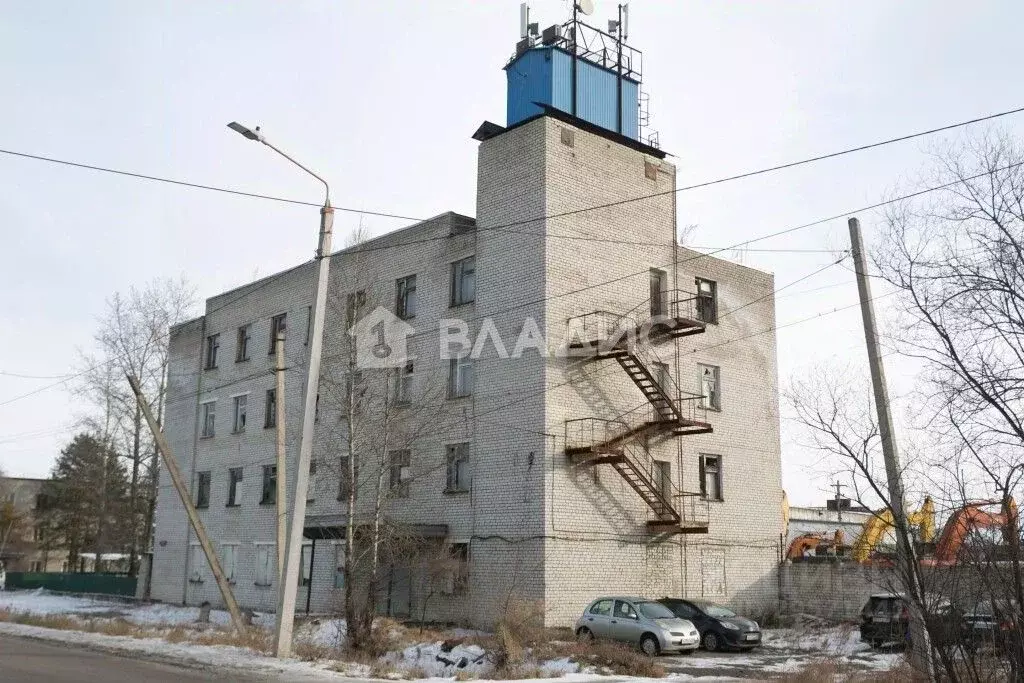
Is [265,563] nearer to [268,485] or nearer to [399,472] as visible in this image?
[268,485]

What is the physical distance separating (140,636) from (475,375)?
1168cm

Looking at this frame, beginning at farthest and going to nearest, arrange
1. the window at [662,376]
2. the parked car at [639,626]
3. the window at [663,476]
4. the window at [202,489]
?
the window at [202,489], the window at [662,376], the window at [663,476], the parked car at [639,626]

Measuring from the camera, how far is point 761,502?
3278 centimetres

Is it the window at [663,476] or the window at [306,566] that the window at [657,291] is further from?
the window at [306,566]

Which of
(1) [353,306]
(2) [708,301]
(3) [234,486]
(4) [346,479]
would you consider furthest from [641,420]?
(3) [234,486]

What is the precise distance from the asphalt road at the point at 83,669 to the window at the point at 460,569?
10.3m

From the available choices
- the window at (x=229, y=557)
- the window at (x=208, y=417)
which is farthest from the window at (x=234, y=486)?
the window at (x=208, y=417)

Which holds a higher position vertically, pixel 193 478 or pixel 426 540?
pixel 193 478

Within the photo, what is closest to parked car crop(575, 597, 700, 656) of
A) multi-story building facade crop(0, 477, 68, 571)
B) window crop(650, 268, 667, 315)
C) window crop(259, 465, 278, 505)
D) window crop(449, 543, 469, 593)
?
window crop(449, 543, 469, 593)

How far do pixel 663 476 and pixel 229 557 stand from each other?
1904 centimetres

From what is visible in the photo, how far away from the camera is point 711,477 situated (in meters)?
31.4

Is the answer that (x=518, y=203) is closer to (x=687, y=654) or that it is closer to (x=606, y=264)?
(x=606, y=264)

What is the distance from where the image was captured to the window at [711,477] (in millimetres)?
30922

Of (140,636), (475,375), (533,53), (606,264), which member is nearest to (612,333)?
(606,264)
